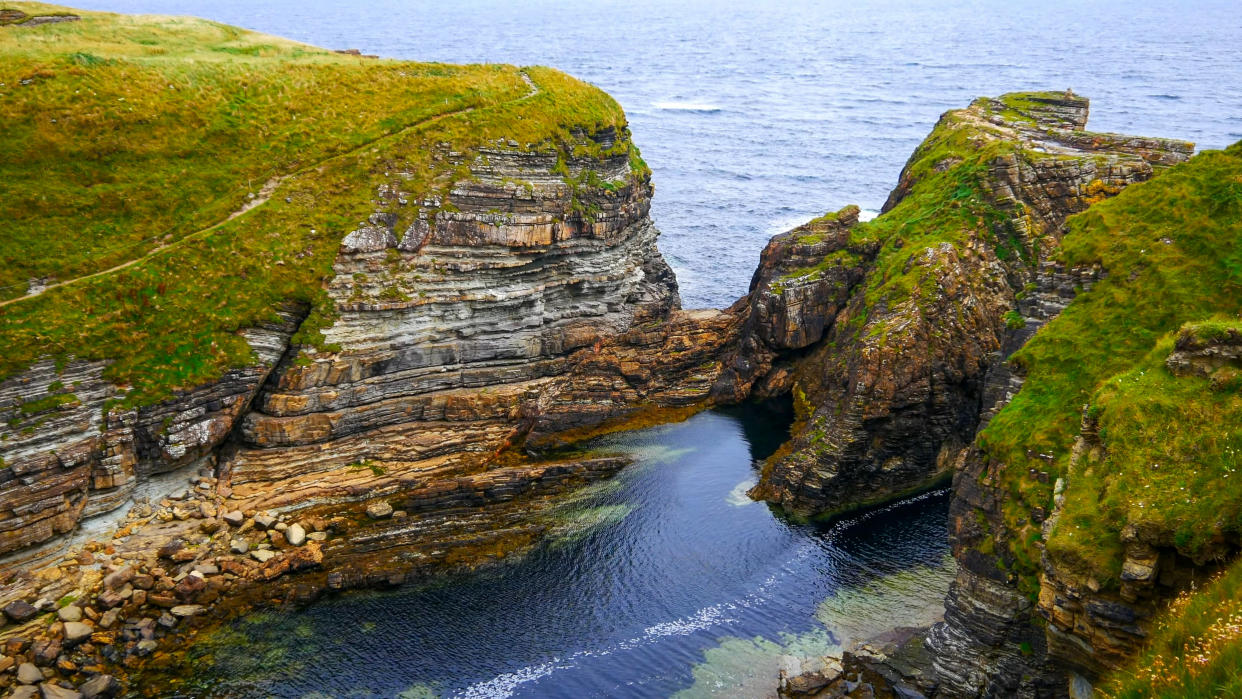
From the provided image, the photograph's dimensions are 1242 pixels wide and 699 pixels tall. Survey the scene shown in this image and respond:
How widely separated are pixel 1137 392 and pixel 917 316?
26.0 meters

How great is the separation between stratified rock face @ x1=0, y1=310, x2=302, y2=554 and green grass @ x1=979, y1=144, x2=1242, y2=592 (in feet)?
142

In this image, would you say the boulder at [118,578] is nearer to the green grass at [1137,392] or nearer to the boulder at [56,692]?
the boulder at [56,692]

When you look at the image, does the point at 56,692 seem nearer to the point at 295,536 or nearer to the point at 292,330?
the point at 295,536

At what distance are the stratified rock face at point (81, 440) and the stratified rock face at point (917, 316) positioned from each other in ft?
115

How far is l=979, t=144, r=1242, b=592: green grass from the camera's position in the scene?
2853cm

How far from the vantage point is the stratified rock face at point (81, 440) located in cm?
4525

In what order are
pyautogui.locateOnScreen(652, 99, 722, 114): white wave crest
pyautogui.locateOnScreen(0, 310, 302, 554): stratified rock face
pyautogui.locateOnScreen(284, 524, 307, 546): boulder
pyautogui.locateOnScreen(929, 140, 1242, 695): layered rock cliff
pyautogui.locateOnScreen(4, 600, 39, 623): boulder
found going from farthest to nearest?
pyautogui.locateOnScreen(652, 99, 722, 114): white wave crest, pyautogui.locateOnScreen(284, 524, 307, 546): boulder, pyautogui.locateOnScreen(0, 310, 302, 554): stratified rock face, pyautogui.locateOnScreen(4, 600, 39, 623): boulder, pyautogui.locateOnScreen(929, 140, 1242, 695): layered rock cliff

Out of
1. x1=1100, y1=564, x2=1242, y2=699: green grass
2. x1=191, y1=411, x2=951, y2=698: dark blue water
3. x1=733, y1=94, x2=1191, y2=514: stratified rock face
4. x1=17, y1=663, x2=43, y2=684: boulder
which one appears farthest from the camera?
x1=733, y1=94, x2=1191, y2=514: stratified rock face

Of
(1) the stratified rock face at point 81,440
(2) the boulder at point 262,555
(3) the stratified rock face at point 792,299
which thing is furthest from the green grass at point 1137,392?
(1) the stratified rock face at point 81,440

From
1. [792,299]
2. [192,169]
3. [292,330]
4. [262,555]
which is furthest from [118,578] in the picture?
[792,299]

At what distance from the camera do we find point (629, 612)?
45.9 m

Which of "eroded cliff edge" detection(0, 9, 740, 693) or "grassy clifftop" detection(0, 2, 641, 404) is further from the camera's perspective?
"grassy clifftop" detection(0, 2, 641, 404)

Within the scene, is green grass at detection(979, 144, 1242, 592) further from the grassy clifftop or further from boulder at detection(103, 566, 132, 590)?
boulder at detection(103, 566, 132, 590)

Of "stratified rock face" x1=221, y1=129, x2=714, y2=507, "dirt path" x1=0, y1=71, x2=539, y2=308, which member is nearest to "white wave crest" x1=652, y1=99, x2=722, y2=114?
"dirt path" x1=0, y1=71, x2=539, y2=308
